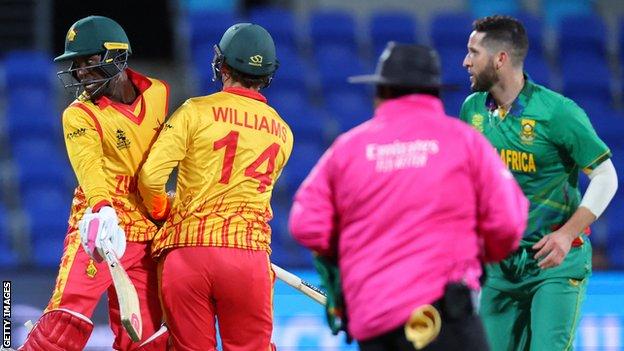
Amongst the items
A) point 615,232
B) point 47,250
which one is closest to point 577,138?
point 615,232

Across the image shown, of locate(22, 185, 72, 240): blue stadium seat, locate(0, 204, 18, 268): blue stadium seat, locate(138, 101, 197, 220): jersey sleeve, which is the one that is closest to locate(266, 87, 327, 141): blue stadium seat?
locate(22, 185, 72, 240): blue stadium seat

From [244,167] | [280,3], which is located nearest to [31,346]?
[244,167]

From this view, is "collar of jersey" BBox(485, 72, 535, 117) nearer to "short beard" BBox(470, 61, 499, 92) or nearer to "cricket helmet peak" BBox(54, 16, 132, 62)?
"short beard" BBox(470, 61, 499, 92)

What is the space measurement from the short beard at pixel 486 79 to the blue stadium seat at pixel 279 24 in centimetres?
699

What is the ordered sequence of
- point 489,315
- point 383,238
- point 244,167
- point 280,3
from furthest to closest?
1. point 280,3
2. point 489,315
3. point 244,167
4. point 383,238

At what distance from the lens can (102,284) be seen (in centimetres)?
587

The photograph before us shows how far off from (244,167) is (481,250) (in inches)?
Result: 56.3

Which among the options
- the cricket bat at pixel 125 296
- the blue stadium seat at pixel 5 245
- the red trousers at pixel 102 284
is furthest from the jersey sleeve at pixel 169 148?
the blue stadium seat at pixel 5 245

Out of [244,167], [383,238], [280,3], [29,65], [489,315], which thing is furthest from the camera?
[280,3]

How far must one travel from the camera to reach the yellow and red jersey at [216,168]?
550 cm

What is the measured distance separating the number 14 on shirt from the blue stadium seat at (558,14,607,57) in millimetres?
8230

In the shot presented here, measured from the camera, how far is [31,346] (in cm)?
575

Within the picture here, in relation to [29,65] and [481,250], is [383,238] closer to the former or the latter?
[481,250]

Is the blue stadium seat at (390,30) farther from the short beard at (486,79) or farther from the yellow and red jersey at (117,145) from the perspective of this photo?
the yellow and red jersey at (117,145)
